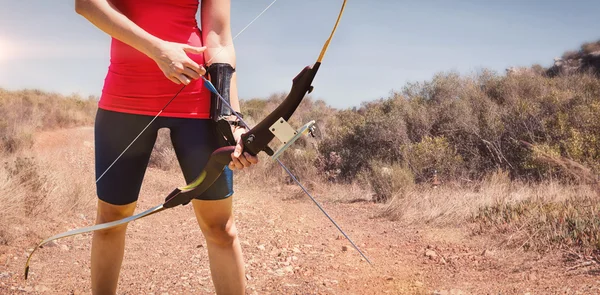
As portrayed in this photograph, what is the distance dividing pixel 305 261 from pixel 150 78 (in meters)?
2.22

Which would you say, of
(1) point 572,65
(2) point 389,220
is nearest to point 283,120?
(2) point 389,220

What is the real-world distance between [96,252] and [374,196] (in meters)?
5.02

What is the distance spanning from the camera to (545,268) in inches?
124

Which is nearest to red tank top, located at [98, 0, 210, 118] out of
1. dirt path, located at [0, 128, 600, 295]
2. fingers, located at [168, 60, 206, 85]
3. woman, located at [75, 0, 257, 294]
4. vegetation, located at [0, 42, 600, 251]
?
woman, located at [75, 0, 257, 294]

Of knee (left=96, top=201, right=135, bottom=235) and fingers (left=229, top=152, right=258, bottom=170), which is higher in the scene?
fingers (left=229, top=152, right=258, bottom=170)

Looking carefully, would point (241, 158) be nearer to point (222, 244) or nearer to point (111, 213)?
point (222, 244)

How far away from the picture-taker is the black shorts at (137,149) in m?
1.69

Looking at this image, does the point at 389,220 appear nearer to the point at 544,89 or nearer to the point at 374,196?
the point at 374,196

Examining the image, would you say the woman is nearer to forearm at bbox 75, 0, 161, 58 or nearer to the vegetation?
forearm at bbox 75, 0, 161, 58

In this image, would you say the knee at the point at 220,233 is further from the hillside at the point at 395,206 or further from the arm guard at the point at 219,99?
the hillside at the point at 395,206

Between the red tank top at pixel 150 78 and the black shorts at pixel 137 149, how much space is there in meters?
0.04

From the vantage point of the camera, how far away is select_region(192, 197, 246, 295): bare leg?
1.71 m

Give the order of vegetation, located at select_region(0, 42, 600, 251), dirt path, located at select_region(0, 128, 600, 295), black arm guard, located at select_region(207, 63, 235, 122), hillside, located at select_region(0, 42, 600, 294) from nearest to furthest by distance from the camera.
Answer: black arm guard, located at select_region(207, 63, 235, 122), dirt path, located at select_region(0, 128, 600, 295), hillside, located at select_region(0, 42, 600, 294), vegetation, located at select_region(0, 42, 600, 251)

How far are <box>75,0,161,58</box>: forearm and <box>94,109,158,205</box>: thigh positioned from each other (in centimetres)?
32
